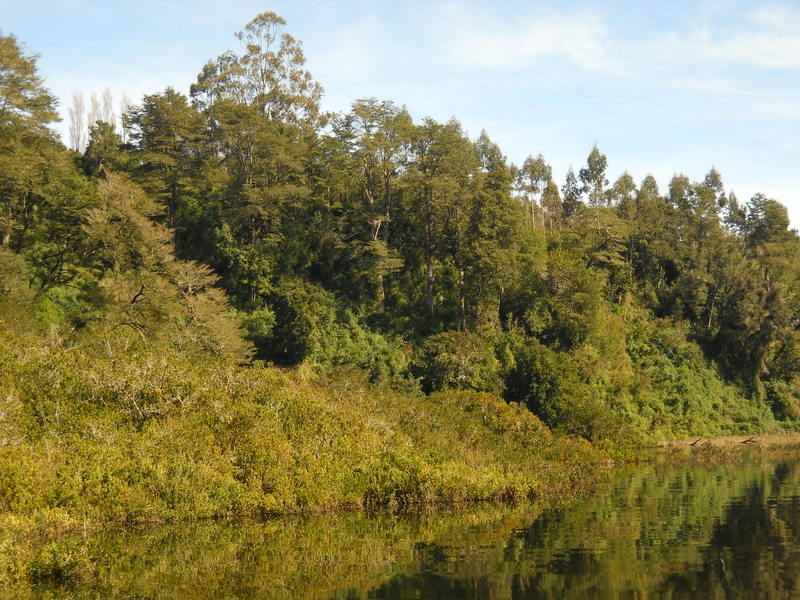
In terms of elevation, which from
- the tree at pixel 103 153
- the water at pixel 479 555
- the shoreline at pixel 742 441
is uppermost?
the tree at pixel 103 153

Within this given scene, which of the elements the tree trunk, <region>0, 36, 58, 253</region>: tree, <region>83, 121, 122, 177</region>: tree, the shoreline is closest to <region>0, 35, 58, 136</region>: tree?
<region>0, 36, 58, 253</region>: tree

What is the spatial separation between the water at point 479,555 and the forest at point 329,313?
346 centimetres

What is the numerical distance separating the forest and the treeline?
23cm

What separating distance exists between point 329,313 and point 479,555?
1465 inches

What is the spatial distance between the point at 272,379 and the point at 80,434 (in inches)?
374

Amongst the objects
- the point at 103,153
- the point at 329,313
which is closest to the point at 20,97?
the point at 103,153

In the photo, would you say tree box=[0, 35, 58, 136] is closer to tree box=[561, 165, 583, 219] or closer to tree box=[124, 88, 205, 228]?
tree box=[124, 88, 205, 228]

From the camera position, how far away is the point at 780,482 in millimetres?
38031

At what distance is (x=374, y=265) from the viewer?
5888 centimetres

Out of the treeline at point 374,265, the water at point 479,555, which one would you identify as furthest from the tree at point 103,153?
the water at point 479,555

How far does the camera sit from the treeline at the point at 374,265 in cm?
4794

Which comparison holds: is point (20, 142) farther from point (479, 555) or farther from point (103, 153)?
point (479, 555)

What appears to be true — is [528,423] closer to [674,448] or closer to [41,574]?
[674,448]

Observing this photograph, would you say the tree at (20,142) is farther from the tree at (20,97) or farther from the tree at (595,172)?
the tree at (595,172)
